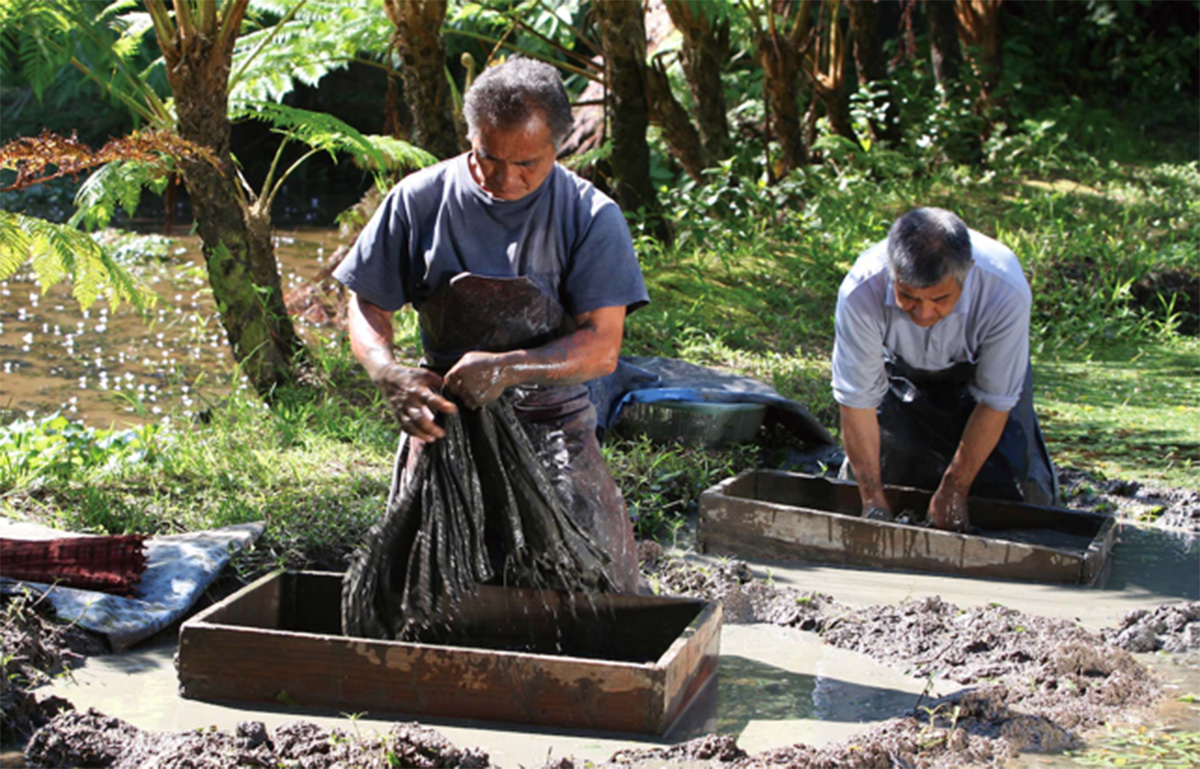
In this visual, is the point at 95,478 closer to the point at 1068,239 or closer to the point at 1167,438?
the point at 1167,438

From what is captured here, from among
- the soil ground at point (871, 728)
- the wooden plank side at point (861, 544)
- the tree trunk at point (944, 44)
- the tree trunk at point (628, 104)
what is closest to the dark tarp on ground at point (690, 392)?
the wooden plank side at point (861, 544)

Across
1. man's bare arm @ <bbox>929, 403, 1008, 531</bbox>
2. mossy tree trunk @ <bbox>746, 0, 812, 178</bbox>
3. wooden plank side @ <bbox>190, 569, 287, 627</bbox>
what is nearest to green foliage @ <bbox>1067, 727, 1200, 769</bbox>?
man's bare arm @ <bbox>929, 403, 1008, 531</bbox>

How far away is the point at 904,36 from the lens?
13188mm

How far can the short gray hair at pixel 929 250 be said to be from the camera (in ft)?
14.3

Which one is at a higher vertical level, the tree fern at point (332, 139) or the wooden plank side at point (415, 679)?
the tree fern at point (332, 139)

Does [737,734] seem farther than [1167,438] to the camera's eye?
No

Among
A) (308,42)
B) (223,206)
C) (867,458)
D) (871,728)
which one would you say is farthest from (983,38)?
(871,728)

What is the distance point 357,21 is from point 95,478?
4.15 meters

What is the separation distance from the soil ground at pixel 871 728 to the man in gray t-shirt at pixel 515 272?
0.78 metres

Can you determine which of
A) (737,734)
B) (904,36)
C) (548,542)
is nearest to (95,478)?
(548,542)

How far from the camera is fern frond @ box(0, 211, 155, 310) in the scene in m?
4.55

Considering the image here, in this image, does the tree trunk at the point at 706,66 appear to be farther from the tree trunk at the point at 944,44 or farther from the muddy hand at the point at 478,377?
the muddy hand at the point at 478,377

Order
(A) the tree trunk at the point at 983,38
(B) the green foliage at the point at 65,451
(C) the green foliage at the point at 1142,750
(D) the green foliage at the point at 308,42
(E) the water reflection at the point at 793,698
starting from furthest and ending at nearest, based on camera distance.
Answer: (A) the tree trunk at the point at 983,38 → (D) the green foliage at the point at 308,42 → (B) the green foliage at the point at 65,451 → (E) the water reflection at the point at 793,698 → (C) the green foliage at the point at 1142,750

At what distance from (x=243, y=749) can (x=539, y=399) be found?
4.01ft
